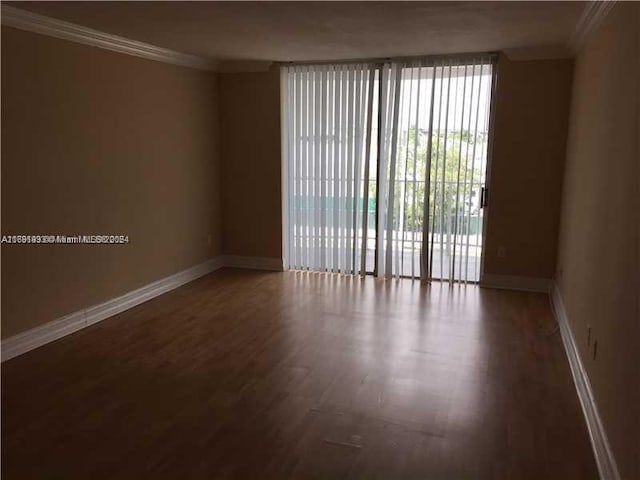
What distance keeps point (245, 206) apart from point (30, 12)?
3153mm

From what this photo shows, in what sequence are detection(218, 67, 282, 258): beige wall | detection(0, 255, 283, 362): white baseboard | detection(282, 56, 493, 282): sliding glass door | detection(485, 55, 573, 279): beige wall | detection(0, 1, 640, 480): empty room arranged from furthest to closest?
detection(218, 67, 282, 258): beige wall, detection(282, 56, 493, 282): sliding glass door, detection(485, 55, 573, 279): beige wall, detection(0, 255, 283, 362): white baseboard, detection(0, 1, 640, 480): empty room

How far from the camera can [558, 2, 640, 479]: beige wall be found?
210 centimetres

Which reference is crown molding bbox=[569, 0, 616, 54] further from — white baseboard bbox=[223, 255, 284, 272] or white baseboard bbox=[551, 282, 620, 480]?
white baseboard bbox=[223, 255, 284, 272]

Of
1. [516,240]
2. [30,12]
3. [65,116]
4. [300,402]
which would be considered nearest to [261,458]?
[300,402]

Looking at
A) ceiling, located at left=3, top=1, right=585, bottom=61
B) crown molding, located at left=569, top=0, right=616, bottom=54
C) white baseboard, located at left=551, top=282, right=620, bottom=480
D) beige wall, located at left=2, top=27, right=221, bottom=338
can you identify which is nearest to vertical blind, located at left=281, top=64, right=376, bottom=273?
ceiling, located at left=3, top=1, right=585, bottom=61

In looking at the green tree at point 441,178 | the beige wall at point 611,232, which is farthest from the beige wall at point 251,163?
the beige wall at point 611,232

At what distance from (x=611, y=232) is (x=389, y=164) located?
3237mm

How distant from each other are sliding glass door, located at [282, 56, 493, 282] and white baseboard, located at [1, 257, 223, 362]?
4.75 ft

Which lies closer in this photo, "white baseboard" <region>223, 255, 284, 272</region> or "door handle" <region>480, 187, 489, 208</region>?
"door handle" <region>480, 187, 489, 208</region>

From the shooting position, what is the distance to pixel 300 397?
310 centimetres

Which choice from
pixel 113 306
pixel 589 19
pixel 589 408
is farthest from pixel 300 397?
pixel 589 19

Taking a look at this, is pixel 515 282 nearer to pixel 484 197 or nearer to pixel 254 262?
pixel 484 197

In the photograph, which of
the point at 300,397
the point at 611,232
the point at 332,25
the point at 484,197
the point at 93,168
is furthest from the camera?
the point at 484,197

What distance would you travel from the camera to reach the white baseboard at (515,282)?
5.40 m
